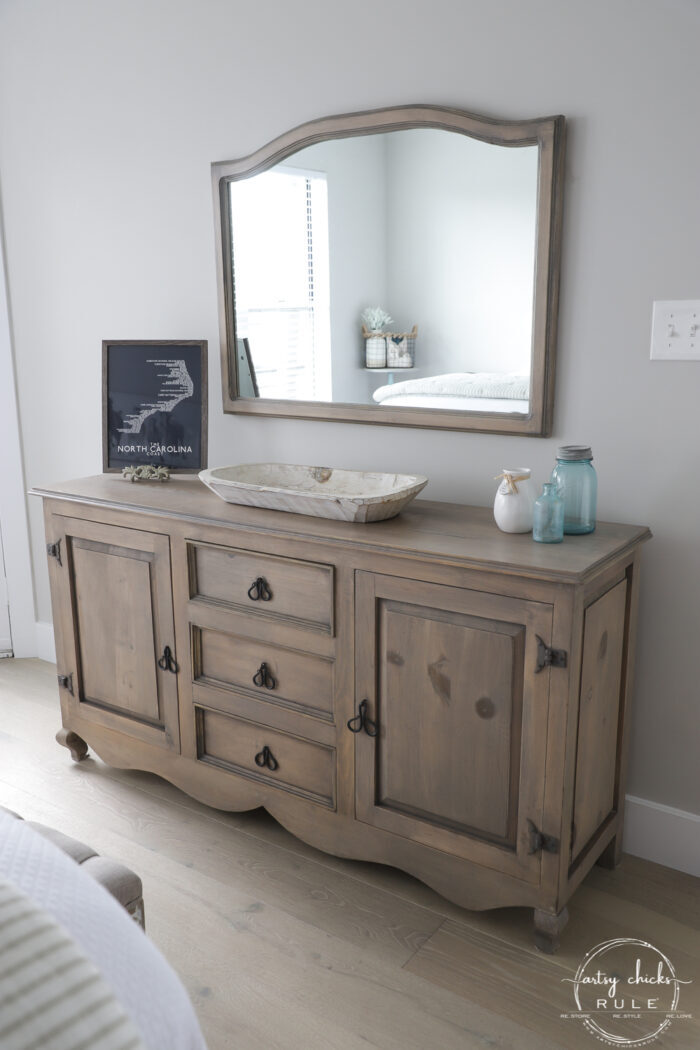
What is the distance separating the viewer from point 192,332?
2.73 m

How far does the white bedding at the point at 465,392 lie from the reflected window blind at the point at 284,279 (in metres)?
0.23

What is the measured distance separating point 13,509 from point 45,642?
0.54 metres

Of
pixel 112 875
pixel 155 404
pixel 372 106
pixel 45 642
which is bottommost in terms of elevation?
pixel 45 642

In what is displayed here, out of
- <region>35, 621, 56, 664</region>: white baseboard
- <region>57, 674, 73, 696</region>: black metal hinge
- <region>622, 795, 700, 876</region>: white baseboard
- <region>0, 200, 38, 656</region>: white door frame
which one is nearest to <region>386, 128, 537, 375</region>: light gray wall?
<region>622, 795, 700, 876</region>: white baseboard

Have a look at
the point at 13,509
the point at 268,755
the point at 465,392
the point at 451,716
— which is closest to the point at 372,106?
the point at 465,392

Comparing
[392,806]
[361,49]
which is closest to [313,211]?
[361,49]

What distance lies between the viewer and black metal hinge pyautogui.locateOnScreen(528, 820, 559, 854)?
176 centimetres

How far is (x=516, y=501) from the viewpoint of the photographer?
1873 millimetres

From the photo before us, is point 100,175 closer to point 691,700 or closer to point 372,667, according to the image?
point 372,667

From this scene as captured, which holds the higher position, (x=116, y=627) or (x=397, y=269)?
(x=397, y=269)

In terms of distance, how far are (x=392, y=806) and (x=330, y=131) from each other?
1678 millimetres

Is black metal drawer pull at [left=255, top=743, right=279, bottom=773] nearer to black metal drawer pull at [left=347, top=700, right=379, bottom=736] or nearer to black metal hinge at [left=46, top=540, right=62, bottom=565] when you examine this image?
black metal drawer pull at [left=347, top=700, right=379, bottom=736]

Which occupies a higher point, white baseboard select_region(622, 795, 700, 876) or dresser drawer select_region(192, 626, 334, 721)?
dresser drawer select_region(192, 626, 334, 721)

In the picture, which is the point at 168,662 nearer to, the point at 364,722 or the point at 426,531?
the point at 364,722
